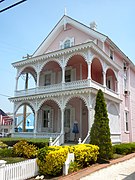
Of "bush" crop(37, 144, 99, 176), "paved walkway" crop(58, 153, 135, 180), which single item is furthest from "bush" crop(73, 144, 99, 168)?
"paved walkway" crop(58, 153, 135, 180)

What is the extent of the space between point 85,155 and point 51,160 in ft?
7.26

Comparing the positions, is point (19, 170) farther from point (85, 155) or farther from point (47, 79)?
point (47, 79)

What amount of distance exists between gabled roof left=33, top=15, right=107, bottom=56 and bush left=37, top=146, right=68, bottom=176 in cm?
1398

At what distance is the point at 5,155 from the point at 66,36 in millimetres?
14372

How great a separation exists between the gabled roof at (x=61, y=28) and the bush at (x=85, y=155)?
12446 mm

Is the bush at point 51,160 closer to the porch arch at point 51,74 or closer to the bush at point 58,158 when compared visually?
the bush at point 58,158

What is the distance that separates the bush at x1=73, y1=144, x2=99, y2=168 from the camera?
10.3 m

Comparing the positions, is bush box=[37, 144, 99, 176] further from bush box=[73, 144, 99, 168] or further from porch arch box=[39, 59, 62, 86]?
porch arch box=[39, 59, 62, 86]

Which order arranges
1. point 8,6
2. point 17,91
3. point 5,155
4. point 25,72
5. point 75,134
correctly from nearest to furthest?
point 8,6, point 5,155, point 75,134, point 17,91, point 25,72

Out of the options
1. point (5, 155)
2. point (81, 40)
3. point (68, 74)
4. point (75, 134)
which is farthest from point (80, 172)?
point (81, 40)

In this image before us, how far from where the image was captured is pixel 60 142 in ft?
52.9

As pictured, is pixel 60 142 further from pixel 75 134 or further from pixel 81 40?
pixel 81 40

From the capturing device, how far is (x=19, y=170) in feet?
28.8

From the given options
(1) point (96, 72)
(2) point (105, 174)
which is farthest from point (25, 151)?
(1) point (96, 72)
